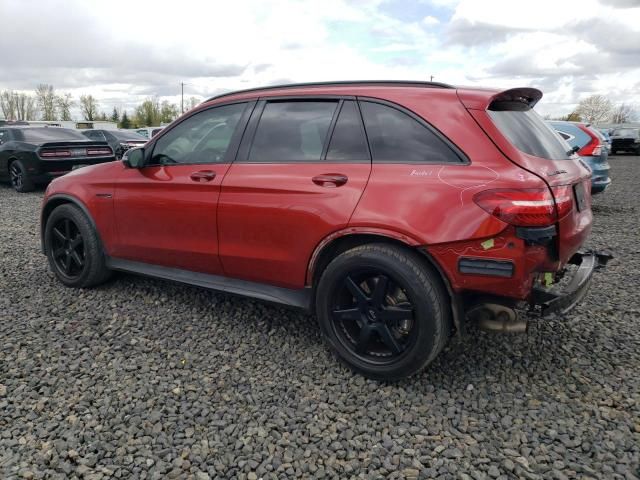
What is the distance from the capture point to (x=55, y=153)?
10.2 m

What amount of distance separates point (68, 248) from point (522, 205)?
3779 millimetres

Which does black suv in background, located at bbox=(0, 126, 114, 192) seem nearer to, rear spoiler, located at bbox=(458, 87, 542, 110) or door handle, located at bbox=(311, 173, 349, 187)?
door handle, located at bbox=(311, 173, 349, 187)

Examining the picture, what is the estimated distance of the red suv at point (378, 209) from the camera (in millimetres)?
2500

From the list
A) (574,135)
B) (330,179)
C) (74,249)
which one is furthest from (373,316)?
(574,135)

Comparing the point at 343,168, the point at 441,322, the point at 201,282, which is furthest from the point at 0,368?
the point at 441,322

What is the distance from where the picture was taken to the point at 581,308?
3947 mm

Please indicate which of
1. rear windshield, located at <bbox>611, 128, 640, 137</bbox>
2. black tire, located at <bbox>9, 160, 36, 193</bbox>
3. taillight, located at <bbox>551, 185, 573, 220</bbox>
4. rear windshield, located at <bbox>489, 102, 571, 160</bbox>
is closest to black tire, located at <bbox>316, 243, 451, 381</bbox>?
taillight, located at <bbox>551, 185, 573, 220</bbox>

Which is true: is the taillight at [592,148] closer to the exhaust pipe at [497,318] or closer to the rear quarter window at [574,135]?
the rear quarter window at [574,135]

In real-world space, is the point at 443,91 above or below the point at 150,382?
above

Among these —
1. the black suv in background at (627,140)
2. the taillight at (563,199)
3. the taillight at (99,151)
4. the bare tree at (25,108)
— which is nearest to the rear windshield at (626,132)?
the black suv in background at (627,140)

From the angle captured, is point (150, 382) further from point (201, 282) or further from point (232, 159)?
point (232, 159)

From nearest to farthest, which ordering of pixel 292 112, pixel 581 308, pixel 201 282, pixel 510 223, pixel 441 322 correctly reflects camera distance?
1. pixel 510 223
2. pixel 441 322
3. pixel 292 112
4. pixel 201 282
5. pixel 581 308

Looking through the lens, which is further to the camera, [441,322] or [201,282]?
[201,282]

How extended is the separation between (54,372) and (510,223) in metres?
2.72
